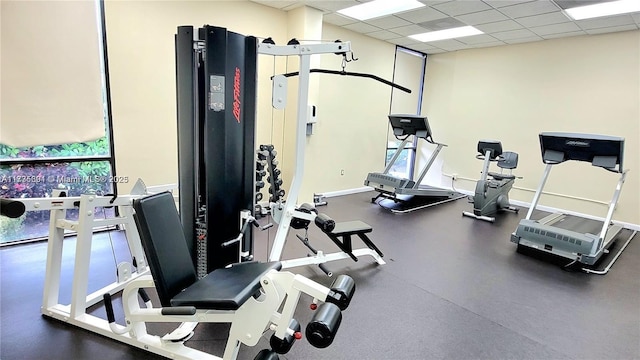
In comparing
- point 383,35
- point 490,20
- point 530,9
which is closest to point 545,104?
point 490,20

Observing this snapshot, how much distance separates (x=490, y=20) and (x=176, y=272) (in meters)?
4.75

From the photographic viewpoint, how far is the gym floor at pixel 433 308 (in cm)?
199

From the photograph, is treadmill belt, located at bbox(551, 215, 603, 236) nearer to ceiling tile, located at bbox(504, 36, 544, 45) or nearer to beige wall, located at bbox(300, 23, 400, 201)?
ceiling tile, located at bbox(504, 36, 544, 45)

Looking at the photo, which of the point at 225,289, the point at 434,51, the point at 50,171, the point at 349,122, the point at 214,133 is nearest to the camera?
the point at 225,289

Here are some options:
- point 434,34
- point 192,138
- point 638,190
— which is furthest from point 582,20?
point 192,138

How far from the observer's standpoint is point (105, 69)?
3.31 m

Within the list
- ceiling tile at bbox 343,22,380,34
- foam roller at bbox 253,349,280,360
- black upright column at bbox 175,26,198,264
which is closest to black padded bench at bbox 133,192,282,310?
foam roller at bbox 253,349,280,360

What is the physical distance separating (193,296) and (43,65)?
2726 millimetres

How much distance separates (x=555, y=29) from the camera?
4711mm

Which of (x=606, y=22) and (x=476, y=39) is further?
(x=476, y=39)

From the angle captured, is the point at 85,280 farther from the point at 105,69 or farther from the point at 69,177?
the point at 105,69

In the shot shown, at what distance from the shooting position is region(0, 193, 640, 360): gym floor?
1.99 m

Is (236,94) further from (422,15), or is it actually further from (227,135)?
(422,15)

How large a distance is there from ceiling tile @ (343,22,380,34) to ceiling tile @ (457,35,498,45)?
1512 millimetres
